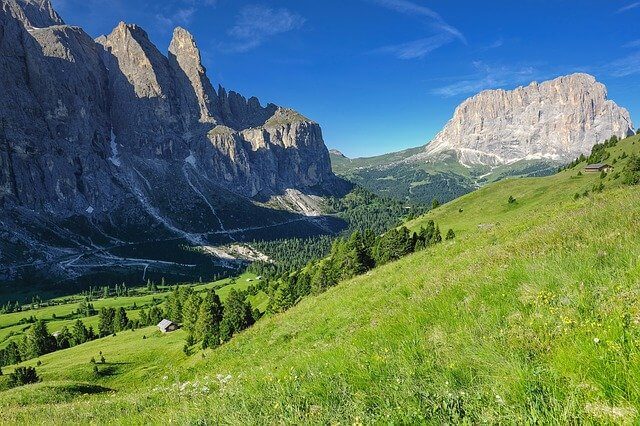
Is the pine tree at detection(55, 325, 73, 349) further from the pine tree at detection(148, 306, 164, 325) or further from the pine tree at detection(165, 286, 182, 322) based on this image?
the pine tree at detection(165, 286, 182, 322)

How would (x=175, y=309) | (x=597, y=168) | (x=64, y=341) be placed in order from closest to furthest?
(x=64, y=341) < (x=597, y=168) < (x=175, y=309)

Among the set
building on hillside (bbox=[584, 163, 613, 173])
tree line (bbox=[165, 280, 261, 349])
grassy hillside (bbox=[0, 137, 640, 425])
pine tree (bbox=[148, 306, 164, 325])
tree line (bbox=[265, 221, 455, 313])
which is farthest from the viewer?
pine tree (bbox=[148, 306, 164, 325])

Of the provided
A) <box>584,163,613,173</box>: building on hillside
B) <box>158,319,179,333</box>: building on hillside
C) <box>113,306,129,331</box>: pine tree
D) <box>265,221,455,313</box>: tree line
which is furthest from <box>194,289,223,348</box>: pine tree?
<box>584,163,613,173</box>: building on hillside

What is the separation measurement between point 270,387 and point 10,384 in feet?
218

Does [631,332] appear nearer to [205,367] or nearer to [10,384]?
[205,367]

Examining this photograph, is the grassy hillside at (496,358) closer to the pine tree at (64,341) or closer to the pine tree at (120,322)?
the pine tree at (64,341)

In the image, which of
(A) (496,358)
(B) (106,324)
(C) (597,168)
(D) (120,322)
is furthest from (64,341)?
(C) (597,168)

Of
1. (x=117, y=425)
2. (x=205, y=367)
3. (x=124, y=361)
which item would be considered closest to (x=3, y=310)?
(x=124, y=361)

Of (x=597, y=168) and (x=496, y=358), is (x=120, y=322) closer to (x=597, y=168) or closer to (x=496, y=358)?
(x=496, y=358)

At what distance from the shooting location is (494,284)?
11.1 metres

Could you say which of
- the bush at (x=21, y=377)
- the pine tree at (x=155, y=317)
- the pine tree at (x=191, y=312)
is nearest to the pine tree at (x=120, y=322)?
the pine tree at (x=155, y=317)

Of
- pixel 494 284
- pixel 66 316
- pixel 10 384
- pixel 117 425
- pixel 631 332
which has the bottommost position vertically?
pixel 66 316

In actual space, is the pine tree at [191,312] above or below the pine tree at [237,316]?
below

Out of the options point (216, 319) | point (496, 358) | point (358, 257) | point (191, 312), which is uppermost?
point (496, 358)
